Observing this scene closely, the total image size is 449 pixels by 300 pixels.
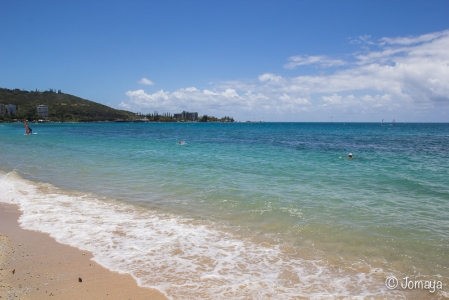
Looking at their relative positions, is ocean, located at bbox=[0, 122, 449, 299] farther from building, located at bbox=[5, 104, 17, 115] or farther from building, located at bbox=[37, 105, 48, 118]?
building, located at bbox=[5, 104, 17, 115]

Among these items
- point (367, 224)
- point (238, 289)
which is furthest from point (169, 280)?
point (367, 224)

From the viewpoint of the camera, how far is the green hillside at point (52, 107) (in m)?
154

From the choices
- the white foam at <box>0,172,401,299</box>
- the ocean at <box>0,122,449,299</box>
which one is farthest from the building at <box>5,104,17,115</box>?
the white foam at <box>0,172,401,299</box>

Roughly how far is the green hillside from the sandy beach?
167 m

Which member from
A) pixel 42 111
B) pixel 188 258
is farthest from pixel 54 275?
pixel 42 111

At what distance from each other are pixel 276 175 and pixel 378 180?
4.87 meters

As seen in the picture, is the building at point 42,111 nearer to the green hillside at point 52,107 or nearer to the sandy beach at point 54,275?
the green hillside at point 52,107

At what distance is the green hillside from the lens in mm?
154000

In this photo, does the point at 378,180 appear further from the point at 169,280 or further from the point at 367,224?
the point at 169,280

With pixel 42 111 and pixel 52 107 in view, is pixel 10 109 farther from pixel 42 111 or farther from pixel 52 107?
pixel 52 107

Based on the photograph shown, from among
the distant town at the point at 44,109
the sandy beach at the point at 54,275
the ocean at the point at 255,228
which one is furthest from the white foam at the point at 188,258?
the distant town at the point at 44,109

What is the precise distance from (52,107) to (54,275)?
19016cm

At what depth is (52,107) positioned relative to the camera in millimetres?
167000

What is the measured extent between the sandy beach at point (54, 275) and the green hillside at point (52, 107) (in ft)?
548
